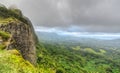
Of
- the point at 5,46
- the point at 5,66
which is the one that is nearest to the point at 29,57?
the point at 5,46

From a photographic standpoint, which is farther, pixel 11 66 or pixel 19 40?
pixel 19 40

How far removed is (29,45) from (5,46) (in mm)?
22137

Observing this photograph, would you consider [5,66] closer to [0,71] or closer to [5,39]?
[0,71]

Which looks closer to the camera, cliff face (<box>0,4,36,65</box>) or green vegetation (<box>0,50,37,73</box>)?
green vegetation (<box>0,50,37,73</box>)

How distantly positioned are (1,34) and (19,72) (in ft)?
171

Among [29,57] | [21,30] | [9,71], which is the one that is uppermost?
[21,30]

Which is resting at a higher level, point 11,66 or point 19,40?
point 19,40

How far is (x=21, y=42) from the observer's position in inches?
3287

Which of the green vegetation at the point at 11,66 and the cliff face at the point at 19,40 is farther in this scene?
the cliff face at the point at 19,40

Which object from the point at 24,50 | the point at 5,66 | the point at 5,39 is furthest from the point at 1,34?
the point at 5,66

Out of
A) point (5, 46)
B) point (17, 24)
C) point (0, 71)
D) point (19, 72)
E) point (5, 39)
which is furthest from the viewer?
point (17, 24)

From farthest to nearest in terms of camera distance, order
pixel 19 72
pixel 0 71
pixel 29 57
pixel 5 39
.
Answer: pixel 29 57
pixel 5 39
pixel 19 72
pixel 0 71

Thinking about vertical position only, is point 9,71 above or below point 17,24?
below

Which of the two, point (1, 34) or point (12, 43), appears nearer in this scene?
point (12, 43)
